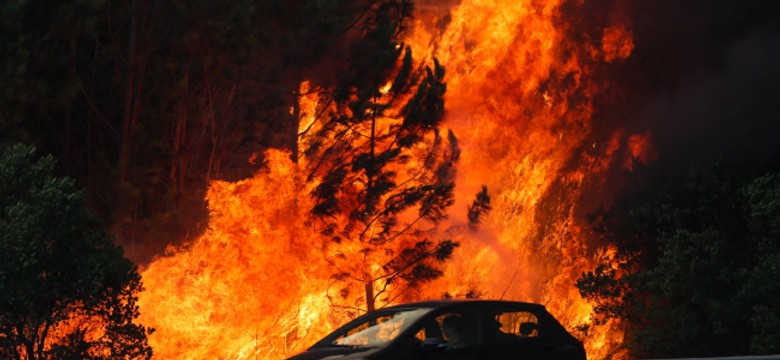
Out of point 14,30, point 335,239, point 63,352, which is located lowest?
point 63,352

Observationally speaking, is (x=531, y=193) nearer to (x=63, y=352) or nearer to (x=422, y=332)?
(x=63, y=352)

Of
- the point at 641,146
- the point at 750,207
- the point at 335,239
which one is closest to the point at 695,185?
the point at 750,207

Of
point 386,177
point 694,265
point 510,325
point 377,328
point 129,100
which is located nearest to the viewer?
point 377,328

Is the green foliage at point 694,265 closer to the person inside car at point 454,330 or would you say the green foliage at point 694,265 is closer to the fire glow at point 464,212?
the fire glow at point 464,212

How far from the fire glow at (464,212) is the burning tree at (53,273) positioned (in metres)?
7.08

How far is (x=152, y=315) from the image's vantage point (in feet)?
72.8

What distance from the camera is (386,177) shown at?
2402 centimetres

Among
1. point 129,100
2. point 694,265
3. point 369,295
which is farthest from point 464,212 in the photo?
point 129,100

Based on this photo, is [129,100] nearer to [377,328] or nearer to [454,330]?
[377,328]

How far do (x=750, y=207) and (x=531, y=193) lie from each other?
7416 mm

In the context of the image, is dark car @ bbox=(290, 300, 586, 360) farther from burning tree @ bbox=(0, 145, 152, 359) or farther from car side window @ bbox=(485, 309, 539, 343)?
burning tree @ bbox=(0, 145, 152, 359)

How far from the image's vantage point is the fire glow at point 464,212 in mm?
22844

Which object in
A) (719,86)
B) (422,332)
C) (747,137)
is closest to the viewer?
(422,332)

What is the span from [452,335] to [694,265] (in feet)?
36.6
